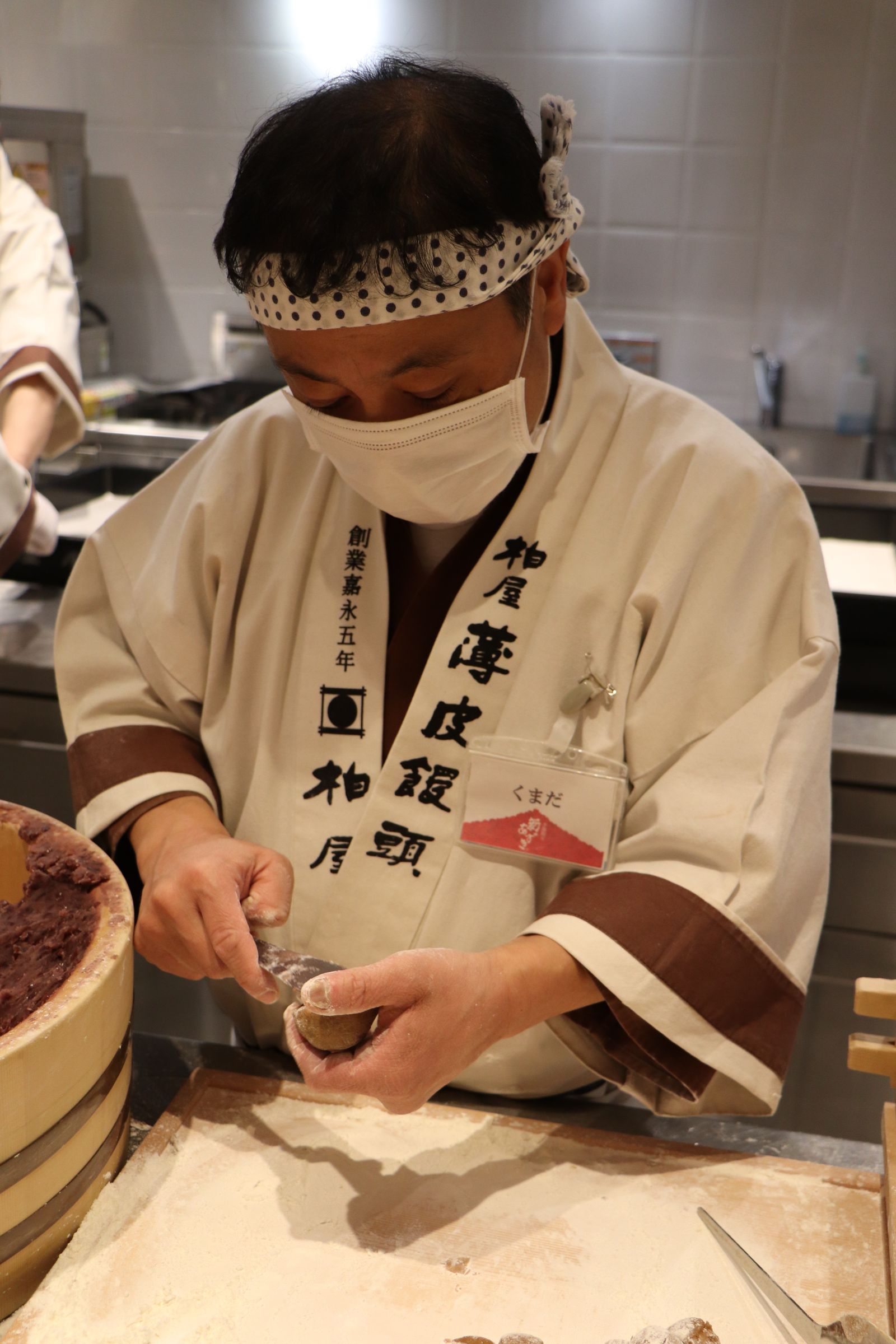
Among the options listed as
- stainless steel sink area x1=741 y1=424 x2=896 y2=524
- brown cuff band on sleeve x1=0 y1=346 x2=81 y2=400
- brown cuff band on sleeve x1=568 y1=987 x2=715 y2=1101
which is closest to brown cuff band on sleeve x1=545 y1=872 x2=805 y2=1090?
brown cuff band on sleeve x1=568 y1=987 x2=715 y2=1101

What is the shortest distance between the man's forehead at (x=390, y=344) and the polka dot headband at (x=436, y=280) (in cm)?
1

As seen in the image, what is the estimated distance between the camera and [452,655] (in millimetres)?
1123

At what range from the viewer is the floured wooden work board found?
0.77 metres

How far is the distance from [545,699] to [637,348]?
2562mm

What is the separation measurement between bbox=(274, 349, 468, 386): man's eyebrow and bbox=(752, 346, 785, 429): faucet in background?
256cm

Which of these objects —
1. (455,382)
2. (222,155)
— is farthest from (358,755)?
(222,155)

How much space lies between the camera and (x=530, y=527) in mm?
1129

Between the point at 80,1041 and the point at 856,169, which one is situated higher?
the point at 856,169

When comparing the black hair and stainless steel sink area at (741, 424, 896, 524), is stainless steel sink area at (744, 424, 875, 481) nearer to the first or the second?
stainless steel sink area at (741, 424, 896, 524)

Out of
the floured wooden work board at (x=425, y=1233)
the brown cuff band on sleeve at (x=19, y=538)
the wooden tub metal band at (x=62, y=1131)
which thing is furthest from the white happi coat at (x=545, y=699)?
the brown cuff band on sleeve at (x=19, y=538)

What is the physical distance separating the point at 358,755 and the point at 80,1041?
18.1 inches

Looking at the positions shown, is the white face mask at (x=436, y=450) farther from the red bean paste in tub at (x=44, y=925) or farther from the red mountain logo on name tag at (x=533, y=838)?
the red bean paste in tub at (x=44, y=925)

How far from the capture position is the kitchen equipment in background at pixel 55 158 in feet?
10.6

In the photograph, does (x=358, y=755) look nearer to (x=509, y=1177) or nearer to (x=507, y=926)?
(x=507, y=926)
